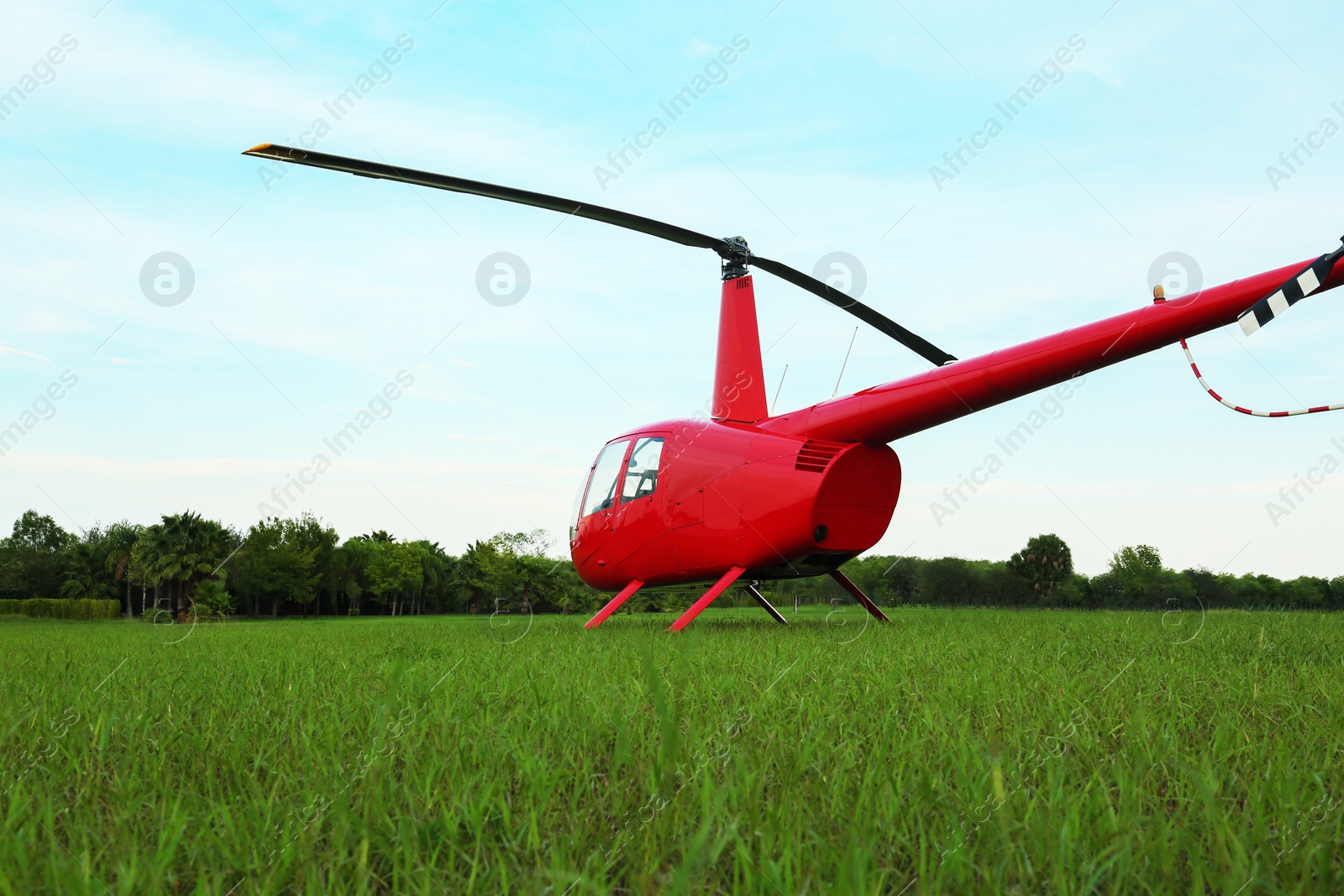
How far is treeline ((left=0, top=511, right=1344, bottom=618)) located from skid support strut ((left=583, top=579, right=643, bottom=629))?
519mm

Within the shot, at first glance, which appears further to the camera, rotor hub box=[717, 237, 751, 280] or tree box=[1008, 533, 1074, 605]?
tree box=[1008, 533, 1074, 605]

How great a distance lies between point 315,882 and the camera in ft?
4.24

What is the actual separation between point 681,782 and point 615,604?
7349 mm

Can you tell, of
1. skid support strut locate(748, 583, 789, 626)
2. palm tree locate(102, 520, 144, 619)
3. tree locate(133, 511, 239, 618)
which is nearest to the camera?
skid support strut locate(748, 583, 789, 626)

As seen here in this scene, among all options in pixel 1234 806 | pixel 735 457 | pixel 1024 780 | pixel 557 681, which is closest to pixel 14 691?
pixel 557 681

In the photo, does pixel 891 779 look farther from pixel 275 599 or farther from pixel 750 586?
pixel 275 599

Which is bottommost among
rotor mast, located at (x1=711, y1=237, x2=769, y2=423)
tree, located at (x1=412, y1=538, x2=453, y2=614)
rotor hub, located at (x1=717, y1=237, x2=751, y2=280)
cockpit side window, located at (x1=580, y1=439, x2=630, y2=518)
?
tree, located at (x1=412, y1=538, x2=453, y2=614)

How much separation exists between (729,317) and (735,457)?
216cm

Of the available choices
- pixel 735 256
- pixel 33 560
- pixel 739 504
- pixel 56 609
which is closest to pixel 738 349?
pixel 735 256

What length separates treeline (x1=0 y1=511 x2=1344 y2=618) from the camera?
43.0ft

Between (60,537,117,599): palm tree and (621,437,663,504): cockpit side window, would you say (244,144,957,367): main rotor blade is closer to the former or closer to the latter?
(621,437,663,504): cockpit side window

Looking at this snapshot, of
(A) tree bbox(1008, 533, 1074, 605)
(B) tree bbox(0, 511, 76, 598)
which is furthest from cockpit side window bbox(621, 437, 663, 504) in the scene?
(B) tree bbox(0, 511, 76, 598)

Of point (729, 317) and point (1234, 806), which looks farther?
point (729, 317)

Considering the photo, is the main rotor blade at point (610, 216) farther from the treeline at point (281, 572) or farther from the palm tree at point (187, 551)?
the palm tree at point (187, 551)
